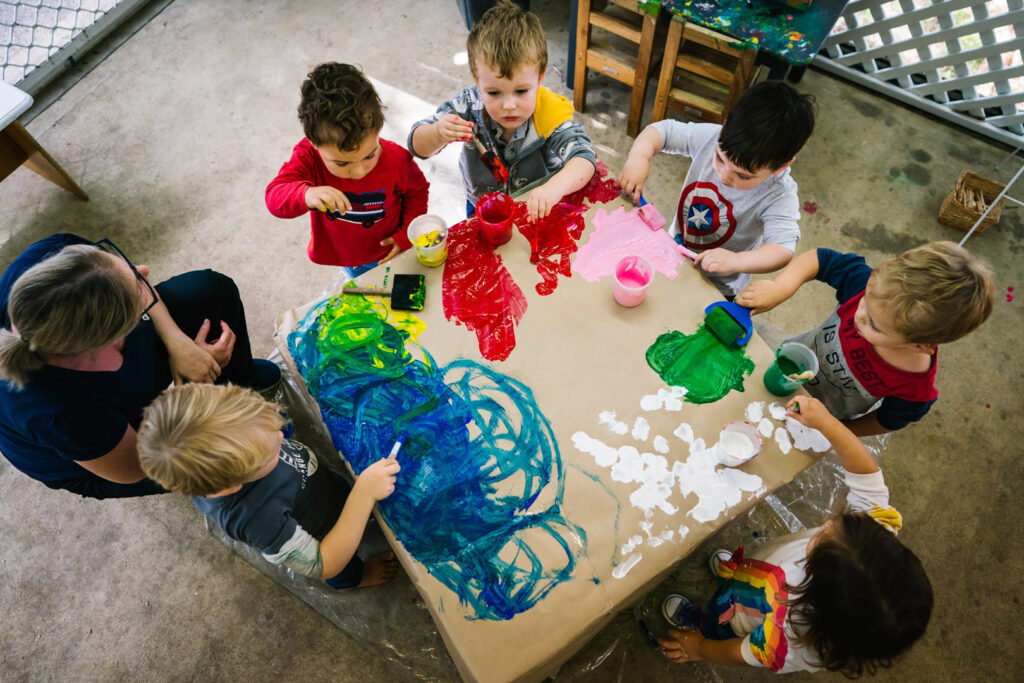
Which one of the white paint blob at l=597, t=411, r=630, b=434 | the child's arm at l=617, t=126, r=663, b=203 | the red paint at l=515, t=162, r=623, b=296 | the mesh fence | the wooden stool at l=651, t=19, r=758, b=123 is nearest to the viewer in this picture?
the white paint blob at l=597, t=411, r=630, b=434

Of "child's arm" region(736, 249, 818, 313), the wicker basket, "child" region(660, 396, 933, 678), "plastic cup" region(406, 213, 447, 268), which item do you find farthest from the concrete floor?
"plastic cup" region(406, 213, 447, 268)

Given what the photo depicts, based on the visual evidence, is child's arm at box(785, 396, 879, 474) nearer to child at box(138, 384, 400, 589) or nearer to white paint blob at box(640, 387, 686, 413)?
white paint blob at box(640, 387, 686, 413)

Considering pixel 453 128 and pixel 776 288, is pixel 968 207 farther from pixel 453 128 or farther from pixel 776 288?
pixel 453 128

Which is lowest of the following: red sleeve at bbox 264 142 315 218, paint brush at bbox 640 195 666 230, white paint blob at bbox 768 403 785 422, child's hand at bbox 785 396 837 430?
white paint blob at bbox 768 403 785 422

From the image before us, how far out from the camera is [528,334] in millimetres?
1436

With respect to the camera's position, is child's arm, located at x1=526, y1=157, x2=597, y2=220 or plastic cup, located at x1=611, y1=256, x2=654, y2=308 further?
child's arm, located at x1=526, y1=157, x2=597, y2=220

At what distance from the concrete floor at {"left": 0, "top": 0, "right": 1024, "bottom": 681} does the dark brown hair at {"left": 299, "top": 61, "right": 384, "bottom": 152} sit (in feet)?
3.78

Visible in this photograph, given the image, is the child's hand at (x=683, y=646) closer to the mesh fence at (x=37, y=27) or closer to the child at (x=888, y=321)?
the child at (x=888, y=321)

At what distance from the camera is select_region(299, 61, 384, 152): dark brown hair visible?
4.65ft

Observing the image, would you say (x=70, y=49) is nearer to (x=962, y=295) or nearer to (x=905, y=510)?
(x=962, y=295)

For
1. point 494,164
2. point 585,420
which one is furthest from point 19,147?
point 585,420

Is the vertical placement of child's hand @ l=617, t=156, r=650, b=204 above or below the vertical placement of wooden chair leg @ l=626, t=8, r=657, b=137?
above

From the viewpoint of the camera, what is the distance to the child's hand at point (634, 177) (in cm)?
164

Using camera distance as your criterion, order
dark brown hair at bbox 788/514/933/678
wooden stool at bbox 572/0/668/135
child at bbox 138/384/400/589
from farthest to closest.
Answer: wooden stool at bbox 572/0/668/135, child at bbox 138/384/400/589, dark brown hair at bbox 788/514/933/678
